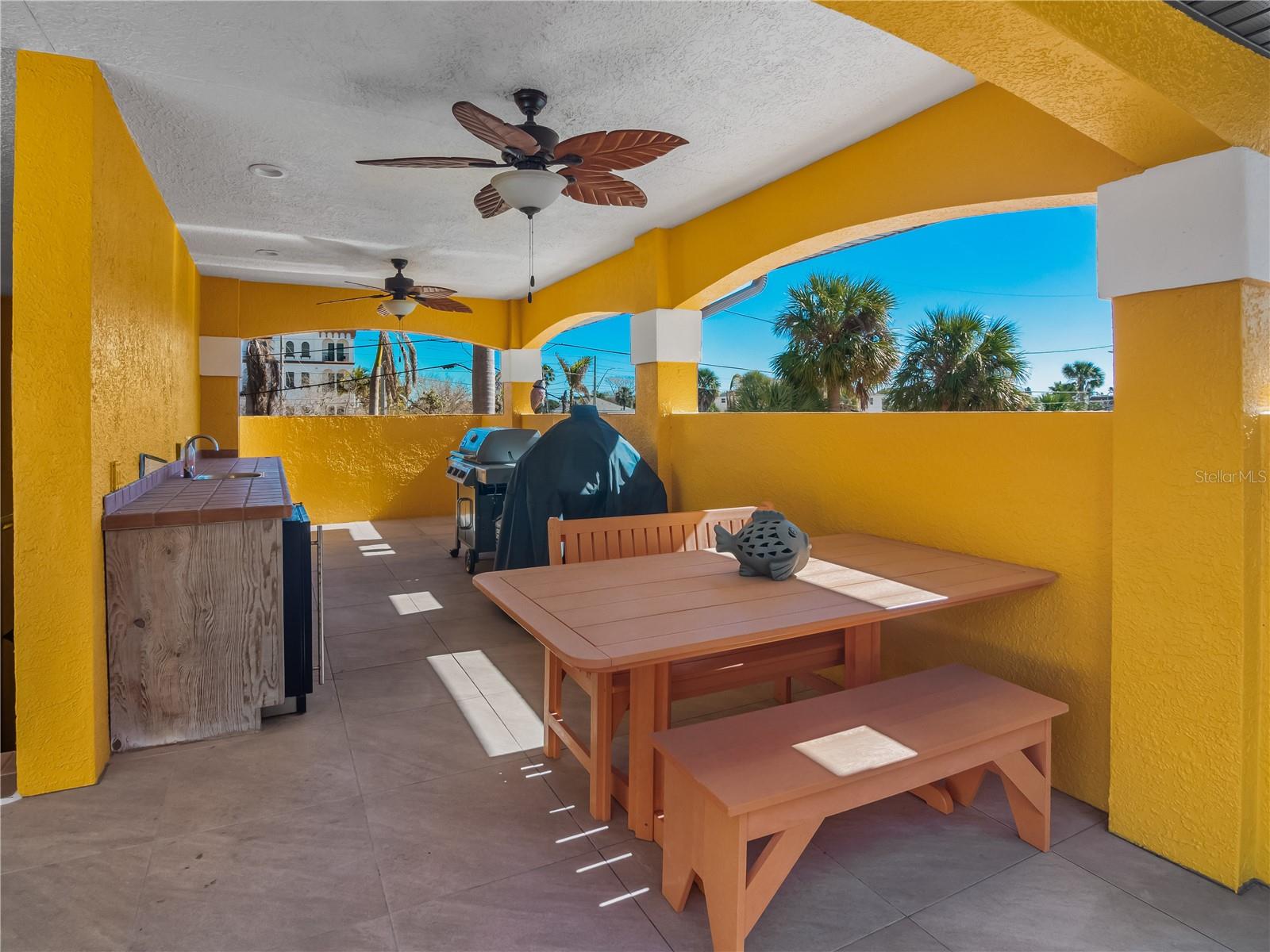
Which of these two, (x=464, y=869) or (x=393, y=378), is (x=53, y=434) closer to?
(x=464, y=869)

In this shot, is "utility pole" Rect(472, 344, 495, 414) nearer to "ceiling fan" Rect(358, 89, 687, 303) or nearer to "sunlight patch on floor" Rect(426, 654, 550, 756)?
"sunlight patch on floor" Rect(426, 654, 550, 756)

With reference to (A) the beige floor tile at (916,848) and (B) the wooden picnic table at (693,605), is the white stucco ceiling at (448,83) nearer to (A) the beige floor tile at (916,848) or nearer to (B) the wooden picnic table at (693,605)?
(B) the wooden picnic table at (693,605)

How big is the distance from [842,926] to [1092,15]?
227 centimetres

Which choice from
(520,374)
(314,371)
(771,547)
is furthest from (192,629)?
(314,371)

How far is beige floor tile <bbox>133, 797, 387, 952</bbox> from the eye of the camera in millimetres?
1746

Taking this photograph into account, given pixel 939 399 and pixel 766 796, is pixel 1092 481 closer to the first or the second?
pixel 766 796

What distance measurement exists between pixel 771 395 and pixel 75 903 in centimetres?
1367

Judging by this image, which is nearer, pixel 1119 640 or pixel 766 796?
pixel 766 796

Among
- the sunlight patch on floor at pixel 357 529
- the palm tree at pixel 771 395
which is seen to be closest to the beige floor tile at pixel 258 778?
the sunlight patch on floor at pixel 357 529

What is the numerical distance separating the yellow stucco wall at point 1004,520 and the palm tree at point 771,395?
396 inches

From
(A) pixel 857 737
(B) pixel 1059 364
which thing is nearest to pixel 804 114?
(A) pixel 857 737

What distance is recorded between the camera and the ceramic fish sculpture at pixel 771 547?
239cm

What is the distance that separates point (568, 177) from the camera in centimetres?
304

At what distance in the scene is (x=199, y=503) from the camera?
2.98 m
